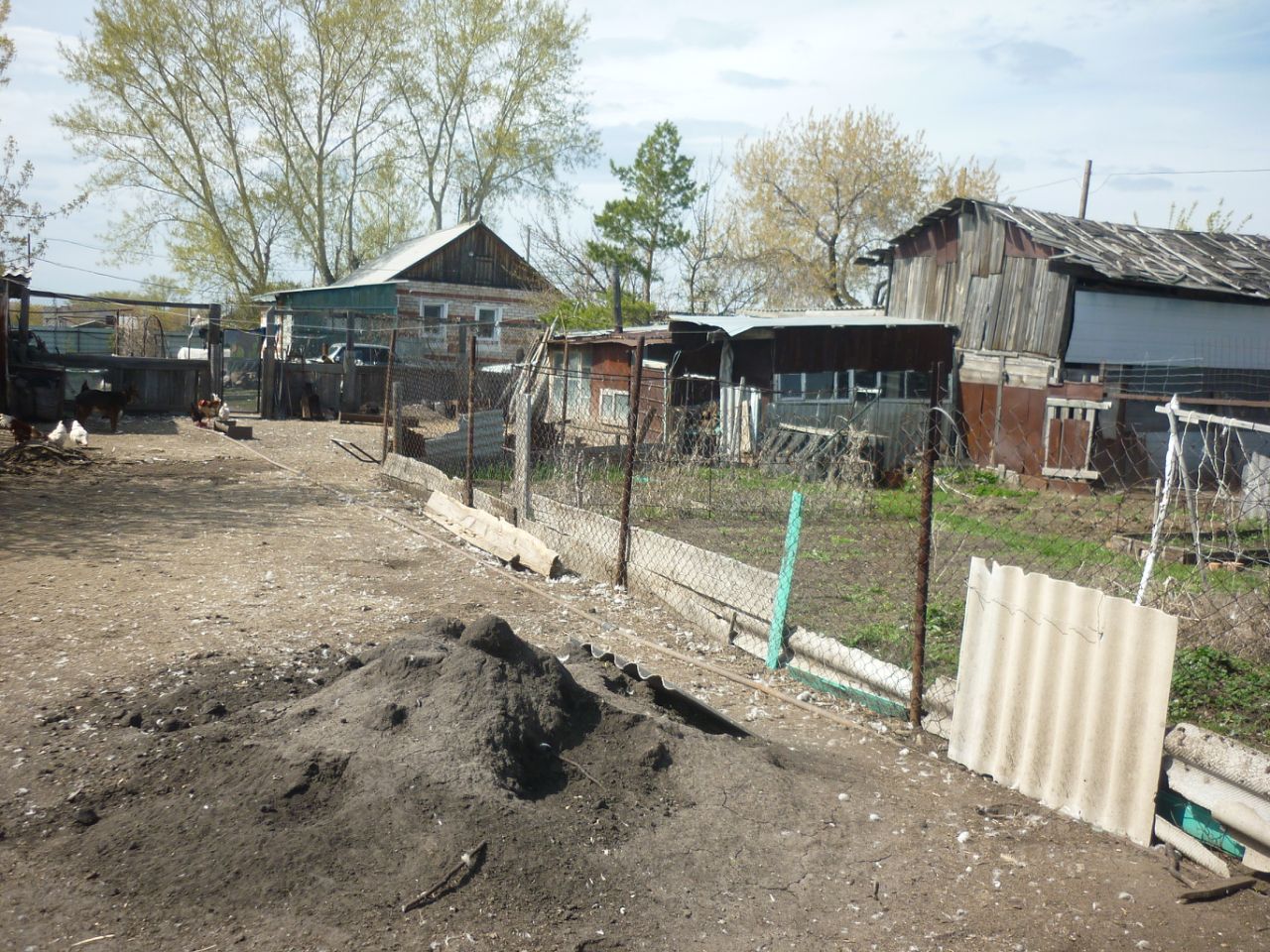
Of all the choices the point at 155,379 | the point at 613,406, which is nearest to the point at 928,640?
the point at 613,406

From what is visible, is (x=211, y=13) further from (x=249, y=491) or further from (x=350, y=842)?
(x=350, y=842)

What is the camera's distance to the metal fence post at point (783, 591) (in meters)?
5.88

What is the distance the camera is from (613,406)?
21938 mm

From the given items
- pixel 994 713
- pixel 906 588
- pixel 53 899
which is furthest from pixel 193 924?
pixel 906 588

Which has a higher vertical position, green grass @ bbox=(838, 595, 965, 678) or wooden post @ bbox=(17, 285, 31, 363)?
wooden post @ bbox=(17, 285, 31, 363)

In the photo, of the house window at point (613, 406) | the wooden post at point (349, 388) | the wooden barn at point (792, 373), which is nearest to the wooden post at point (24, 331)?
the wooden post at point (349, 388)

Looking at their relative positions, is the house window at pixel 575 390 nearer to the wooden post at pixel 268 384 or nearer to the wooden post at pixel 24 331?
the wooden post at pixel 268 384

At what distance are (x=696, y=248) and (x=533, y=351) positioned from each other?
1698cm

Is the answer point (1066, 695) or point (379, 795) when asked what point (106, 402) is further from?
point (1066, 695)

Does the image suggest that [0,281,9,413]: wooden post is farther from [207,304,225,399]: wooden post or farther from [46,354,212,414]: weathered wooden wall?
[207,304,225,399]: wooden post

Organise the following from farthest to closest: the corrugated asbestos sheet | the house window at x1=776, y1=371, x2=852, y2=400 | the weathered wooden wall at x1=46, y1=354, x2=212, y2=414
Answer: the weathered wooden wall at x1=46, y1=354, x2=212, y2=414
the house window at x1=776, y1=371, x2=852, y2=400
the corrugated asbestos sheet

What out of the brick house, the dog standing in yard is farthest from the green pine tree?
the dog standing in yard

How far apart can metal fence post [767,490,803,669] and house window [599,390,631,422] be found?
47.3 ft

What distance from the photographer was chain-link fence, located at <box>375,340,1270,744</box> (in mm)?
5949
